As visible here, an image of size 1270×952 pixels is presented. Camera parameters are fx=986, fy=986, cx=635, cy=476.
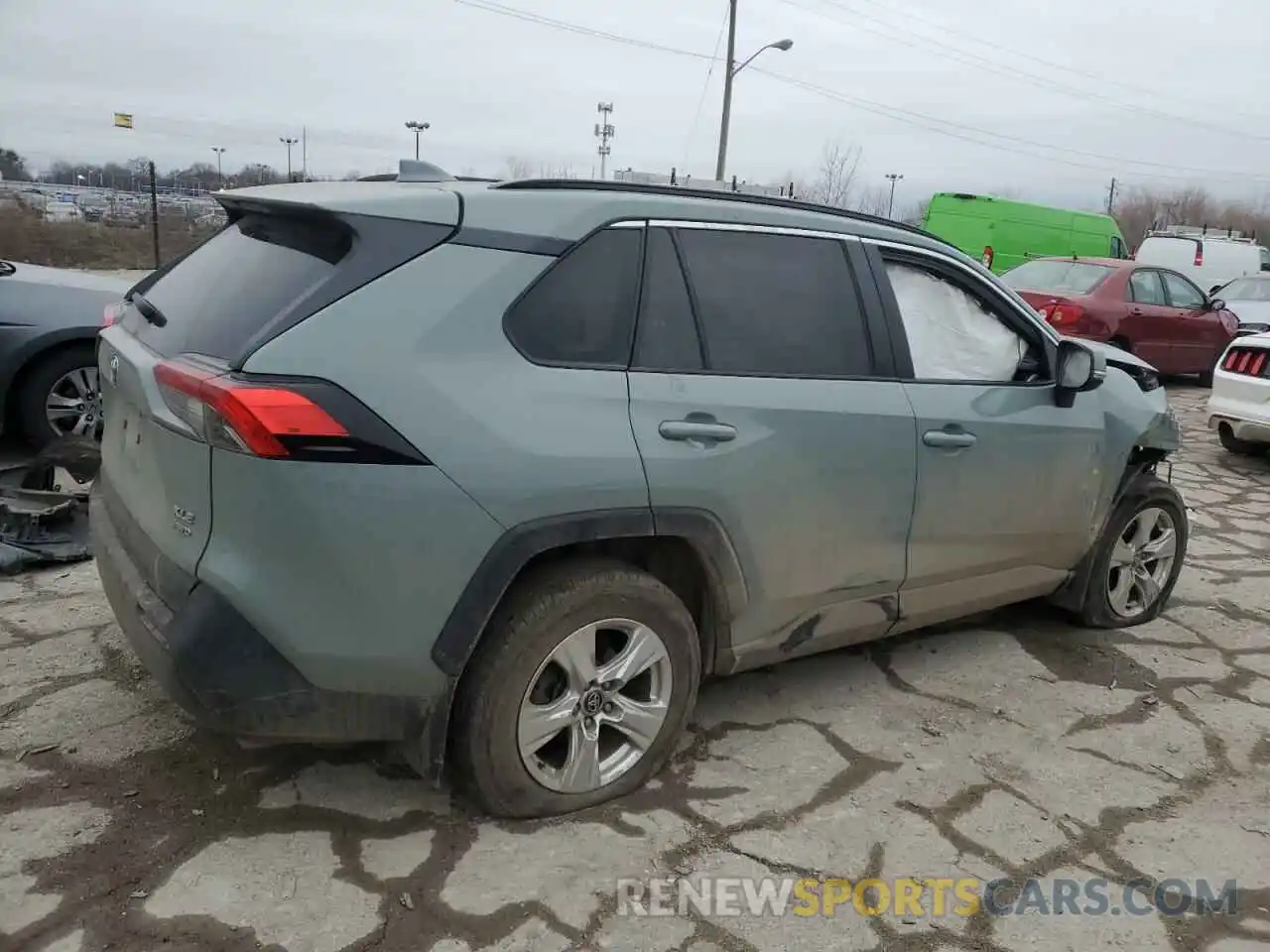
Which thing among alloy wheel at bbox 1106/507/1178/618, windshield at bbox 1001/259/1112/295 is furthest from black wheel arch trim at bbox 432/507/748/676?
windshield at bbox 1001/259/1112/295

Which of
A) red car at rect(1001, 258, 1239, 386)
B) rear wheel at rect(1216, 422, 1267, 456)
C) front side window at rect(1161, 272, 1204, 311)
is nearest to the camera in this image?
rear wheel at rect(1216, 422, 1267, 456)

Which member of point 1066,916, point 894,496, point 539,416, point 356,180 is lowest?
point 1066,916

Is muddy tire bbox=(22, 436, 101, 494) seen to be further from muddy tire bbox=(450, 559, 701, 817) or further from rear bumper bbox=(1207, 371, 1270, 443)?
rear bumper bbox=(1207, 371, 1270, 443)

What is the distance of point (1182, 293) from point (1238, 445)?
435 cm

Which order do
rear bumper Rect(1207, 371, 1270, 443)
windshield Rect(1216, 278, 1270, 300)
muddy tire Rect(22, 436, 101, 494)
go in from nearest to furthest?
muddy tire Rect(22, 436, 101, 494)
rear bumper Rect(1207, 371, 1270, 443)
windshield Rect(1216, 278, 1270, 300)

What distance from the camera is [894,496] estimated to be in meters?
3.25

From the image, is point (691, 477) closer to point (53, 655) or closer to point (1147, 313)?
point (53, 655)

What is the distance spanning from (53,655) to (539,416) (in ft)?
7.55

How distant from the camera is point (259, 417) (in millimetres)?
2197

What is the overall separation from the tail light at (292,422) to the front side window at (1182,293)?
12.1 m

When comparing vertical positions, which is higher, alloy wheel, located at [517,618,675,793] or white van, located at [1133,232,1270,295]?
white van, located at [1133,232,1270,295]

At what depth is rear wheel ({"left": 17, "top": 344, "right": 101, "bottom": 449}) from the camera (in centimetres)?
546

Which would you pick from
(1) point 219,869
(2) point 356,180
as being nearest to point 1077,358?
(2) point 356,180

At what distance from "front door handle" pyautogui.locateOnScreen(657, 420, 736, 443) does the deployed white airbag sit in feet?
3.07
